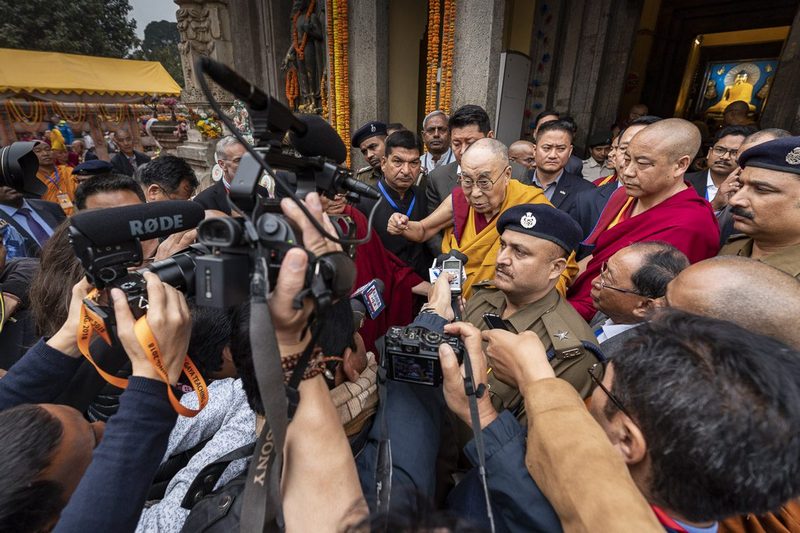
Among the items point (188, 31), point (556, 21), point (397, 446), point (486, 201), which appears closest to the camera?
point (397, 446)

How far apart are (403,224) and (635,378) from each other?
1939 mm

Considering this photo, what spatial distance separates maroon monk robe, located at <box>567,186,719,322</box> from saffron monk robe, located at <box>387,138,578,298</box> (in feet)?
0.39

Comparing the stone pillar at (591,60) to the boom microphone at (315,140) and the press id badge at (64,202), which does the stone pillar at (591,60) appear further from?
the press id badge at (64,202)

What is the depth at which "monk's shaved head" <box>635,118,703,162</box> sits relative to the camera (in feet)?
7.10

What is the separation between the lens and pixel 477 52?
4.11m

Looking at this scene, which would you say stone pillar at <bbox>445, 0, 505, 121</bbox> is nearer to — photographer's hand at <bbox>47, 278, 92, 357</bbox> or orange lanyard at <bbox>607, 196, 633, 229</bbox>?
orange lanyard at <bbox>607, 196, 633, 229</bbox>

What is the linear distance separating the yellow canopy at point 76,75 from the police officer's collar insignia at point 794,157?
64.4 ft

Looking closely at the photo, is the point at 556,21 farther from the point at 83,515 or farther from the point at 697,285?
the point at 83,515

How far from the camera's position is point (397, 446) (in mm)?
1025

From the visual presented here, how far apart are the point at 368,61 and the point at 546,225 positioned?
4790mm

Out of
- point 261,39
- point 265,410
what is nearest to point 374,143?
point 265,410

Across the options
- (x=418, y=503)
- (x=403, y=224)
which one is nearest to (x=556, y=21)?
(x=403, y=224)

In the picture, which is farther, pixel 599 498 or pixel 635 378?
pixel 635 378

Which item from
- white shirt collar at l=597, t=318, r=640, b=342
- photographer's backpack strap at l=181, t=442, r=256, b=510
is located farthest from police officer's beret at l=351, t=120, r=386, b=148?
photographer's backpack strap at l=181, t=442, r=256, b=510
